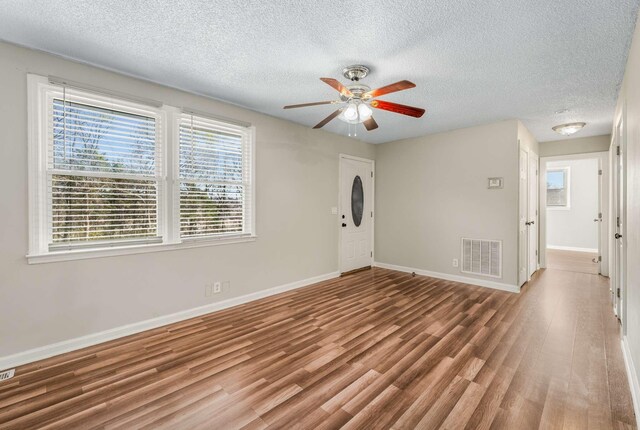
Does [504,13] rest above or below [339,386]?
above

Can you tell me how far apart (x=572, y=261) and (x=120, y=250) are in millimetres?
8222

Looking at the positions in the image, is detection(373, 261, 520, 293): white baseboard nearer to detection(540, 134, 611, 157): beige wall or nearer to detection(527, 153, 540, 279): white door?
detection(527, 153, 540, 279): white door

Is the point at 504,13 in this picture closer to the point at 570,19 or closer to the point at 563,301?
the point at 570,19

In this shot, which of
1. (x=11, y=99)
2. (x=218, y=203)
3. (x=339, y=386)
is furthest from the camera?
(x=218, y=203)

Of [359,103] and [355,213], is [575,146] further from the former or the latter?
[359,103]

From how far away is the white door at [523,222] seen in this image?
14.3 feet

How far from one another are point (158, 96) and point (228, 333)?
254 cm

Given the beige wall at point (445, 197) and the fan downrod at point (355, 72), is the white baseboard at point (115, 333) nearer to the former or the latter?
the beige wall at point (445, 197)

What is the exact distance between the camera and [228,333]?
2906mm

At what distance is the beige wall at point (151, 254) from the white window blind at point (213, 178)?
0.18 m

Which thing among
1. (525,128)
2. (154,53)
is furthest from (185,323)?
(525,128)

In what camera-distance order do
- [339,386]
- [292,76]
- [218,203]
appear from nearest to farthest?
[339,386]
[292,76]
[218,203]

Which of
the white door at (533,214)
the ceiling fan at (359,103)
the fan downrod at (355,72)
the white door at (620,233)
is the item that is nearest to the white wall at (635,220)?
the white door at (620,233)

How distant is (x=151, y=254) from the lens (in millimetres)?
3002
